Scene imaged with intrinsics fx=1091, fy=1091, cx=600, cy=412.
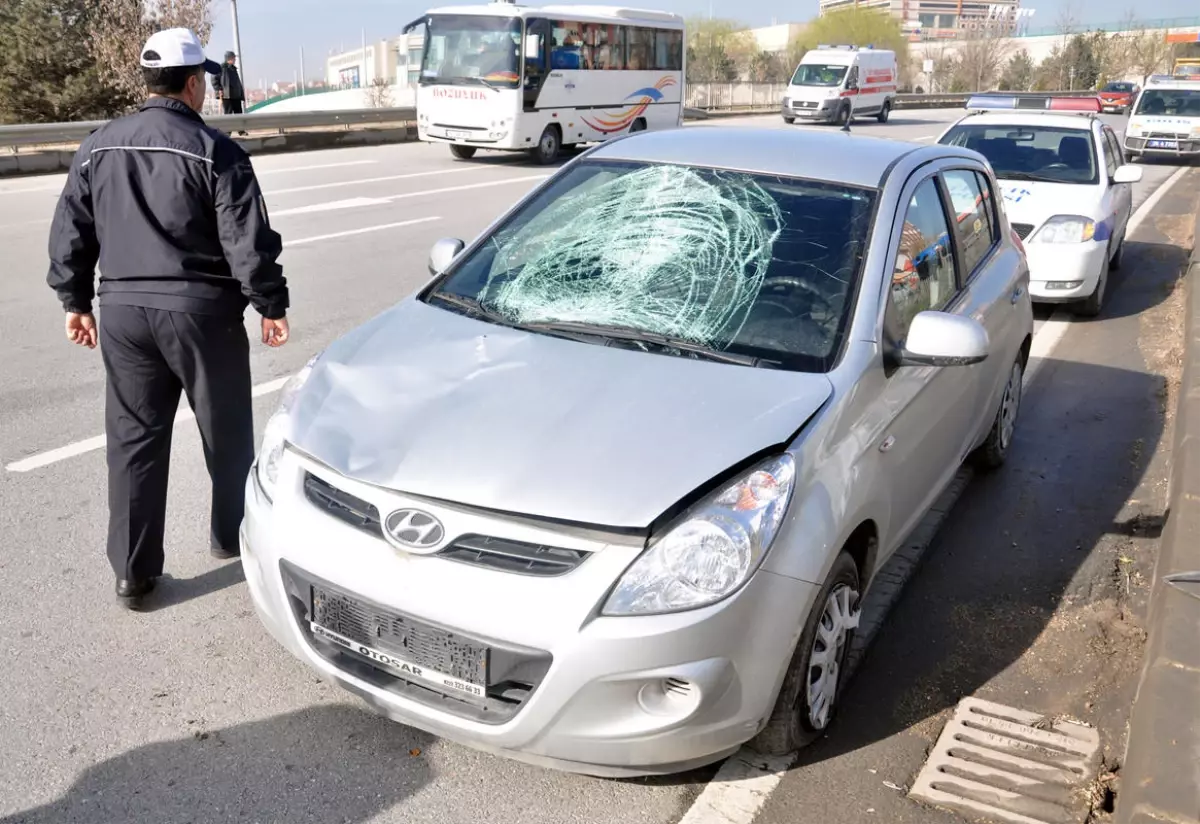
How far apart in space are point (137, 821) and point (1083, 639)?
3.13 m

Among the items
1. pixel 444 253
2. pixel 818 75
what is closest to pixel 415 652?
pixel 444 253

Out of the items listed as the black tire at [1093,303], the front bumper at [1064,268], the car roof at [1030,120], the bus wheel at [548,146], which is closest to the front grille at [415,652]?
the front bumper at [1064,268]

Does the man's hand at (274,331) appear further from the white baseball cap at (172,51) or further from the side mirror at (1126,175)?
the side mirror at (1126,175)

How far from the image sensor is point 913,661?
12.1 feet

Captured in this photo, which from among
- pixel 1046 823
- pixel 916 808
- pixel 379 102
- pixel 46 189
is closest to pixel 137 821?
pixel 916 808

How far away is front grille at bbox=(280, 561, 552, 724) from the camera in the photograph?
2.59 metres

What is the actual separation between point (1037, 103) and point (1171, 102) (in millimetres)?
15794

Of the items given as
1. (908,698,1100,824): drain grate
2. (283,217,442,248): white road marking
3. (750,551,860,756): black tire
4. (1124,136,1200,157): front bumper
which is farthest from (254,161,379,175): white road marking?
(1124,136,1200,157): front bumper

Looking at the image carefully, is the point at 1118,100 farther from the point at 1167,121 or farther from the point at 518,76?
the point at 518,76

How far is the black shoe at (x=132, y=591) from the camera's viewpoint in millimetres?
3727

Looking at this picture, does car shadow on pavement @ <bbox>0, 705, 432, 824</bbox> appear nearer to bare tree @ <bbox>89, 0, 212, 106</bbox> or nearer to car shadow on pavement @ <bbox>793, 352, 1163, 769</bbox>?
car shadow on pavement @ <bbox>793, 352, 1163, 769</bbox>

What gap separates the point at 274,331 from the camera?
12.2 ft

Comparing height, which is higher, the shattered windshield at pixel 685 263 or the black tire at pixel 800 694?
the shattered windshield at pixel 685 263

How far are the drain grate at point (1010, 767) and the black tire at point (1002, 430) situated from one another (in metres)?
2.03
